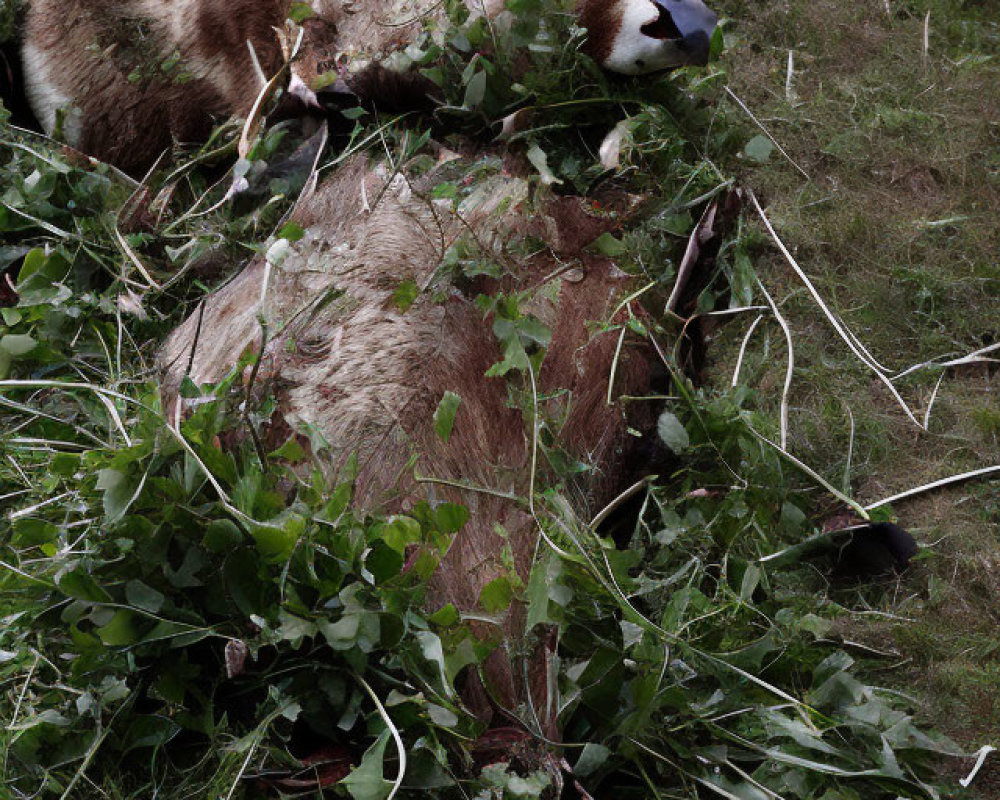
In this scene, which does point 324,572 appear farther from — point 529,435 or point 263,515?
point 529,435

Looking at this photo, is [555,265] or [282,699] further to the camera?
[555,265]

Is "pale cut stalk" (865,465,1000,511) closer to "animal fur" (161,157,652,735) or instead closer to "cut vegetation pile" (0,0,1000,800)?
"cut vegetation pile" (0,0,1000,800)

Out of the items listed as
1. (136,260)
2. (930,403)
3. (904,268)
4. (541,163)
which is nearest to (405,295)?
(541,163)

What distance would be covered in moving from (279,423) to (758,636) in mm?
1150

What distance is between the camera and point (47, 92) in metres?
3.14

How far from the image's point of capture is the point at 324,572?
1599mm

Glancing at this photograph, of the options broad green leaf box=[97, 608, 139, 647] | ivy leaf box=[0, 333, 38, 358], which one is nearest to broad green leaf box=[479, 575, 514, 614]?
broad green leaf box=[97, 608, 139, 647]

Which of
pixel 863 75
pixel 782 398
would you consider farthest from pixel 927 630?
pixel 863 75

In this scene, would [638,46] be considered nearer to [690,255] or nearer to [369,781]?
[690,255]

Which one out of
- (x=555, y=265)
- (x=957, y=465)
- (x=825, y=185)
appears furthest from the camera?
(x=825, y=185)

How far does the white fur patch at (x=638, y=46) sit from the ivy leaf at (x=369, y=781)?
2017 millimetres

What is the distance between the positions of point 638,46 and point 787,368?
102 centimetres

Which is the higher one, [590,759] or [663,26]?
[663,26]

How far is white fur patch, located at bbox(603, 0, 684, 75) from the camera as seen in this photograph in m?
2.55
